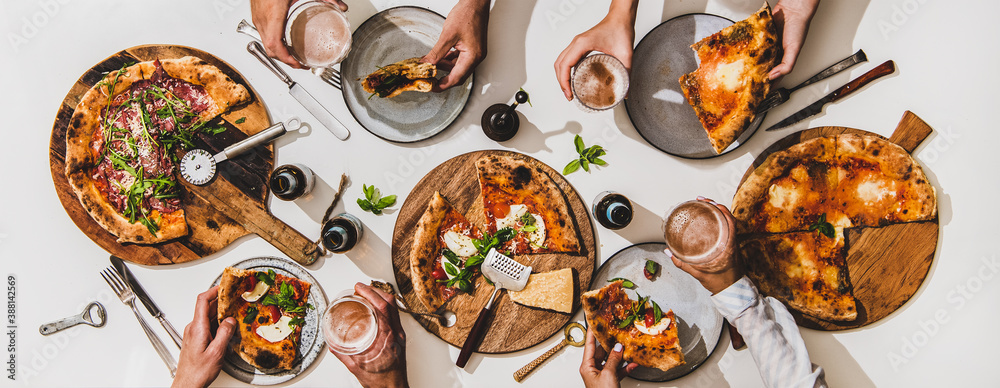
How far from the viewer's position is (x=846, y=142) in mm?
2553

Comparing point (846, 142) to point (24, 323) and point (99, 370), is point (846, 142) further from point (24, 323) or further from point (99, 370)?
point (24, 323)

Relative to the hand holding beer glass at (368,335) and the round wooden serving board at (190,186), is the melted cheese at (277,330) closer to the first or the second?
the hand holding beer glass at (368,335)

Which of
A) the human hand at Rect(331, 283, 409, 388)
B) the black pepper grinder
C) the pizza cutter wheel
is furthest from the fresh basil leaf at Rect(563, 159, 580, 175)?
the pizza cutter wheel

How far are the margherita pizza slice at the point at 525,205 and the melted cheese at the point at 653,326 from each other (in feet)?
1.86

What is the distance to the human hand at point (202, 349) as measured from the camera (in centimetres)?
268

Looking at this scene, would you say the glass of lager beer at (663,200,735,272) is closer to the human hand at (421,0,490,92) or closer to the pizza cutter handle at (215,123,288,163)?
the human hand at (421,0,490,92)

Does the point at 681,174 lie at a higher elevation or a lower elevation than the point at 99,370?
higher

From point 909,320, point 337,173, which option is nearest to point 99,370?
point 337,173

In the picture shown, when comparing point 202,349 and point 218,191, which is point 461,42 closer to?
point 218,191

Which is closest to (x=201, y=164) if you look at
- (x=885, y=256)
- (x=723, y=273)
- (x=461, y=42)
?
(x=461, y=42)

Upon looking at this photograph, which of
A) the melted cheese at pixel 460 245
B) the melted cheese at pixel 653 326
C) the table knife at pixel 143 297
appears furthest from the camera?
the table knife at pixel 143 297

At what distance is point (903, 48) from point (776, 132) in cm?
102

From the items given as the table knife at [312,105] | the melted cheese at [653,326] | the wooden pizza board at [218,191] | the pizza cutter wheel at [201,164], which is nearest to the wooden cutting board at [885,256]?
Result: the melted cheese at [653,326]

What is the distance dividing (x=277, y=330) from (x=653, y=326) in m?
2.33
